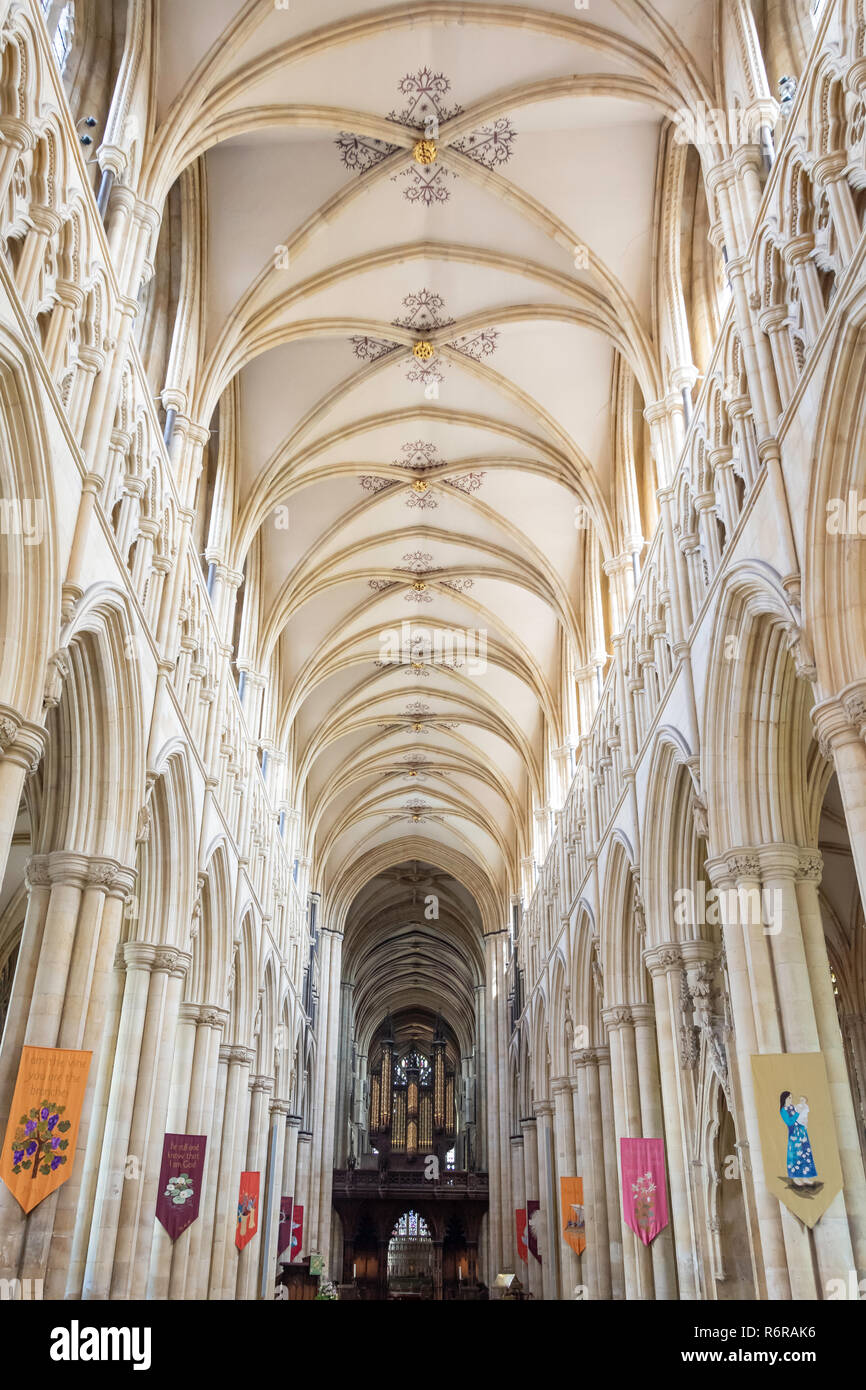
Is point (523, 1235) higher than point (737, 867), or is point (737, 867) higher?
point (737, 867)

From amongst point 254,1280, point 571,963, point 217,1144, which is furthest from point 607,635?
point 254,1280

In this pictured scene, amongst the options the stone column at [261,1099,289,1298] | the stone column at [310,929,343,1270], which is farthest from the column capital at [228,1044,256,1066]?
the stone column at [310,929,343,1270]

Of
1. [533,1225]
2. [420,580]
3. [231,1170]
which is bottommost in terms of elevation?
[231,1170]

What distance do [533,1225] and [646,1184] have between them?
14.6 metres

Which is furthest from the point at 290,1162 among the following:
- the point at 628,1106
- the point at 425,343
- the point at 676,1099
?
the point at 425,343

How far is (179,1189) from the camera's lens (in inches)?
536

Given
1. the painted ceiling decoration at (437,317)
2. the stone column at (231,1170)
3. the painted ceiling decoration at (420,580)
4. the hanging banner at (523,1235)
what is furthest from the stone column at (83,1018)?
the hanging banner at (523,1235)

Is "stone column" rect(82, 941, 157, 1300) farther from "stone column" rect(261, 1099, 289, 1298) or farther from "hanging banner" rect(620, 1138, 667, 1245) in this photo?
"stone column" rect(261, 1099, 289, 1298)

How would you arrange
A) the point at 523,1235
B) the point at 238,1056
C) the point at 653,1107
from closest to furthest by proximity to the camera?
the point at 653,1107 < the point at 238,1056 < the point at 523,1235

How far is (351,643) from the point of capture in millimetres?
25953

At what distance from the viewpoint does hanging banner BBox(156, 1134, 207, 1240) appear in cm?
1349

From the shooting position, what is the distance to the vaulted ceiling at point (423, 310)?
518 inches

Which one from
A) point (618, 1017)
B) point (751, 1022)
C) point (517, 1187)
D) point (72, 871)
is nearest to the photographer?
point (751, 1022)

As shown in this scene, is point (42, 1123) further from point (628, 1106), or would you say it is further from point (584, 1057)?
point (584, 1057)
